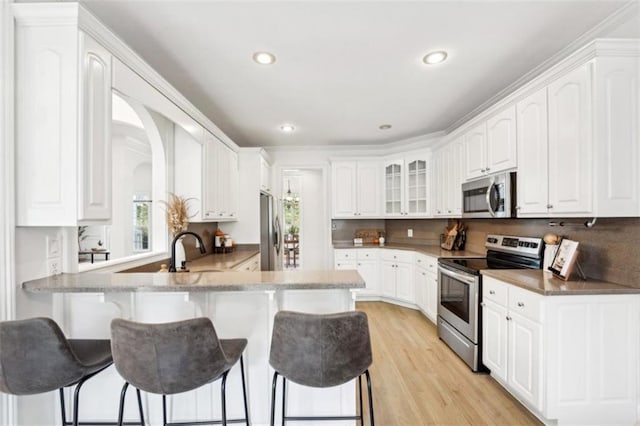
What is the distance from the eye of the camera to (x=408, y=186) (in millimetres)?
4539

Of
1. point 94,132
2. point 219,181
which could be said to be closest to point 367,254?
point 219,181

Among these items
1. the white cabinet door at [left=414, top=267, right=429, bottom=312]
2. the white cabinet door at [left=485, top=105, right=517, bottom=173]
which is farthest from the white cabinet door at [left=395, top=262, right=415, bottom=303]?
the white cabinet door at [left=485, top=105, right=517, bottom=173]

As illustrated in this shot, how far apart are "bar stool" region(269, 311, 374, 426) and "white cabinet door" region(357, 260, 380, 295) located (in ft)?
10.8

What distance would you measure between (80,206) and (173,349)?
2.98ft

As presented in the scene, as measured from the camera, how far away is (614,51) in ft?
5.74

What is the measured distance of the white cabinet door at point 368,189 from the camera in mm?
4891

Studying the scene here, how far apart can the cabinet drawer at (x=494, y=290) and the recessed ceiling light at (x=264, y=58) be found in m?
2.47

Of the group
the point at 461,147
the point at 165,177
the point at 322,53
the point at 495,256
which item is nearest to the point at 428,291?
the point at 495,256

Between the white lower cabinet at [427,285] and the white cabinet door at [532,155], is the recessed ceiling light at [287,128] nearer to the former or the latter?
the white lower cabinet at [427,285]

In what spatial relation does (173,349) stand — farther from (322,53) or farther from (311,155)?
(311,155)

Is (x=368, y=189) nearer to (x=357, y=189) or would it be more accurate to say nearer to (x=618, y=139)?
(x=357, y=189)

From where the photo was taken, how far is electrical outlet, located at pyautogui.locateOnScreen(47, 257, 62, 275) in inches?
65.3

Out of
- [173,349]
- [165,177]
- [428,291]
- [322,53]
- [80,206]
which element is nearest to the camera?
[173,349]

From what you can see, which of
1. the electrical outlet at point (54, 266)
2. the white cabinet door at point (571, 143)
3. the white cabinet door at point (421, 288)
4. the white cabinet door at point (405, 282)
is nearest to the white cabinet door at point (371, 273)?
the white cabinet door at point (405, 282)
